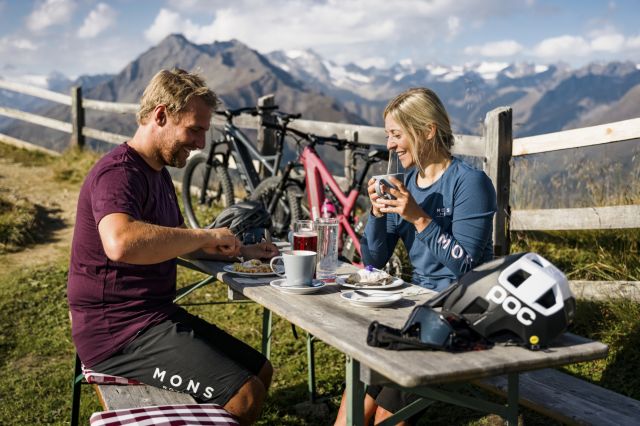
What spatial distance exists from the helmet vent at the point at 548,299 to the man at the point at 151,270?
1.15 m

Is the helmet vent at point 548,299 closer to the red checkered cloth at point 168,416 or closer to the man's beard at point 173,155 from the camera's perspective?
the red checkered cloth at point 168,416

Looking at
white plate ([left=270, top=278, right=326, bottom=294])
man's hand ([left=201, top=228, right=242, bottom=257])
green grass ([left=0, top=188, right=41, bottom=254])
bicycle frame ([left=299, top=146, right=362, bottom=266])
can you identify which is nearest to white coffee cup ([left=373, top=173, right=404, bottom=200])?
white plate ([left=270, top=278, right=326, bottom=294])

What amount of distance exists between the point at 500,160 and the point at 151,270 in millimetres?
Answer: 3289

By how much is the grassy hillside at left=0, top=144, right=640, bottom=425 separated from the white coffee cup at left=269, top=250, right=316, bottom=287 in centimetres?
170

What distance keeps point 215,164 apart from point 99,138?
16.1ft

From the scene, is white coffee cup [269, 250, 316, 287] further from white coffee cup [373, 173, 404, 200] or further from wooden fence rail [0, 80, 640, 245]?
wooden fence rail [0, 80, 640, 245]

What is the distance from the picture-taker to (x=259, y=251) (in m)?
3.13

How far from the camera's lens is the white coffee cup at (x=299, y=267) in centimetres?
246

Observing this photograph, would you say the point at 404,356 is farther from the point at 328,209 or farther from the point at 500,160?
the point at 328,209

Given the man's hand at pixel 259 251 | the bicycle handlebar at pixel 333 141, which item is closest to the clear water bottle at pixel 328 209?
the bicycle handlebar at pixel 333 141

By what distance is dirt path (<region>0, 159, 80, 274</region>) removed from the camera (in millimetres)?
7424

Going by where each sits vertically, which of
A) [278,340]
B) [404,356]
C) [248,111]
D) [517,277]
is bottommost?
[278,340]

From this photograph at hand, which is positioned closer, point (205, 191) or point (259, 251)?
point (259, 251)

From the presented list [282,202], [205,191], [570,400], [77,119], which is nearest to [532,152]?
[282,202]
